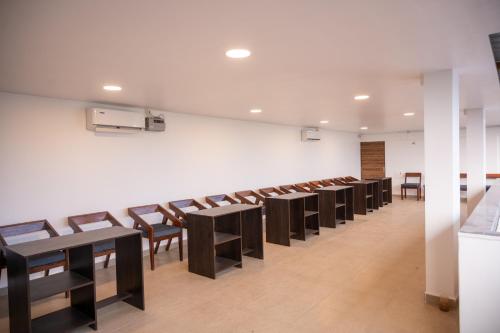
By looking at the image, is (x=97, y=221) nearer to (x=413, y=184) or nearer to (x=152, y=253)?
(x=152, y=253)

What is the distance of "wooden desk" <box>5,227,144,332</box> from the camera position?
2.35 m

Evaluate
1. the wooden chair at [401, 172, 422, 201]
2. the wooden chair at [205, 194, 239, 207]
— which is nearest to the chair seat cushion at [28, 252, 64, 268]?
the wooden chair at [205, 194, 239, 207]

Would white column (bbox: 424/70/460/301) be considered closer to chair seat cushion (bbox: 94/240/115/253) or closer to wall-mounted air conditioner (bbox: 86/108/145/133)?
chair seat cushion (bbox: 94/240/115/253)

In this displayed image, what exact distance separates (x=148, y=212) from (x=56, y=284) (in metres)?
2.06

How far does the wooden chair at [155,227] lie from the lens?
13.1 ft

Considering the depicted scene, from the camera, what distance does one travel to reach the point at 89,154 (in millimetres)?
4145

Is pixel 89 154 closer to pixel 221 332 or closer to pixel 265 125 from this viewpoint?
pixel 221 332

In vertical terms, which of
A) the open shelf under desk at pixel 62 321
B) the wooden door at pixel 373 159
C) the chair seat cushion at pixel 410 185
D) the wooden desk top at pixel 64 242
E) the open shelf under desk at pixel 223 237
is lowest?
the open shelf under desk at pixel 62 321

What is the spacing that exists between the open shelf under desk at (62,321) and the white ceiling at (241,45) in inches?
79.1

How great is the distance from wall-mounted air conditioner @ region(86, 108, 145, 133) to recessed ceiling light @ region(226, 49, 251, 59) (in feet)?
7.78

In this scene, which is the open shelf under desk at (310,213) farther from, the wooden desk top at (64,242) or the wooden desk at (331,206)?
the wooden desk top at (64,242)

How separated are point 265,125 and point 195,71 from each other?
434 cm

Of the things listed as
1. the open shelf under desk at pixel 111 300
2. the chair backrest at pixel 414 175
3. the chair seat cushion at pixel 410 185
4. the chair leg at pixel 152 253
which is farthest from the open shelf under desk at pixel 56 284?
the chair backrest at pixel 414 175

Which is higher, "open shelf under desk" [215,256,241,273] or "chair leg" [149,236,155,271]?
"chair leg" [149,236,155,271]
